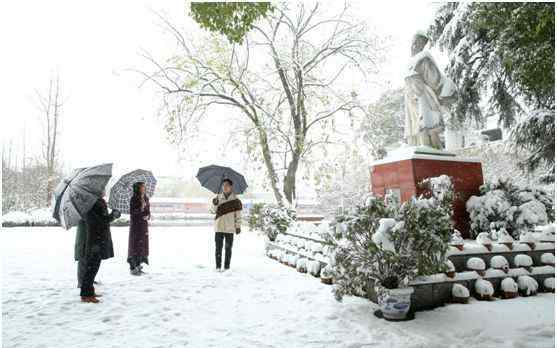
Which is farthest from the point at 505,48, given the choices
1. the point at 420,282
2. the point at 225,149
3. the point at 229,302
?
the point at 225,149

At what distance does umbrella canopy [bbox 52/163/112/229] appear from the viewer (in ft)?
15.6

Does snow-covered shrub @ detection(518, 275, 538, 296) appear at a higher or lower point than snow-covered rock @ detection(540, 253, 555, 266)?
lower

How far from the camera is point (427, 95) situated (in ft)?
25.6

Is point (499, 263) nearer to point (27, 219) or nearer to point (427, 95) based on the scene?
point (427, 95)

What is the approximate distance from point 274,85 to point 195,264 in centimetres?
849

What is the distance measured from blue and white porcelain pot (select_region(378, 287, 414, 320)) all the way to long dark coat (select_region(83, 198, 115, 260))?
3.70 meters

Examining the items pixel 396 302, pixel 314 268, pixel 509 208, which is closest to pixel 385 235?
pixel 396 302

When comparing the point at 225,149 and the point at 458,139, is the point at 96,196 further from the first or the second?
the point at 458,139

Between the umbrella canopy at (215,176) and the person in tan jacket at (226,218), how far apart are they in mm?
1107

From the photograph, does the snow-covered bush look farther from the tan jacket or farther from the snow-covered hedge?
the snow-covered hedge

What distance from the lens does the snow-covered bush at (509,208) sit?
6.23 m

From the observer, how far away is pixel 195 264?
809 cm

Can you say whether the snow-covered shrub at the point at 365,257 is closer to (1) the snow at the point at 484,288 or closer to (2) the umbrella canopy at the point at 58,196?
(1) the snow at the point at 484,288

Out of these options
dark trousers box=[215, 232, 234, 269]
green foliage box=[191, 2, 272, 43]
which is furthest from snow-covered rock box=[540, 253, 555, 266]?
green foliage box=[191, 2, 272, 43]
